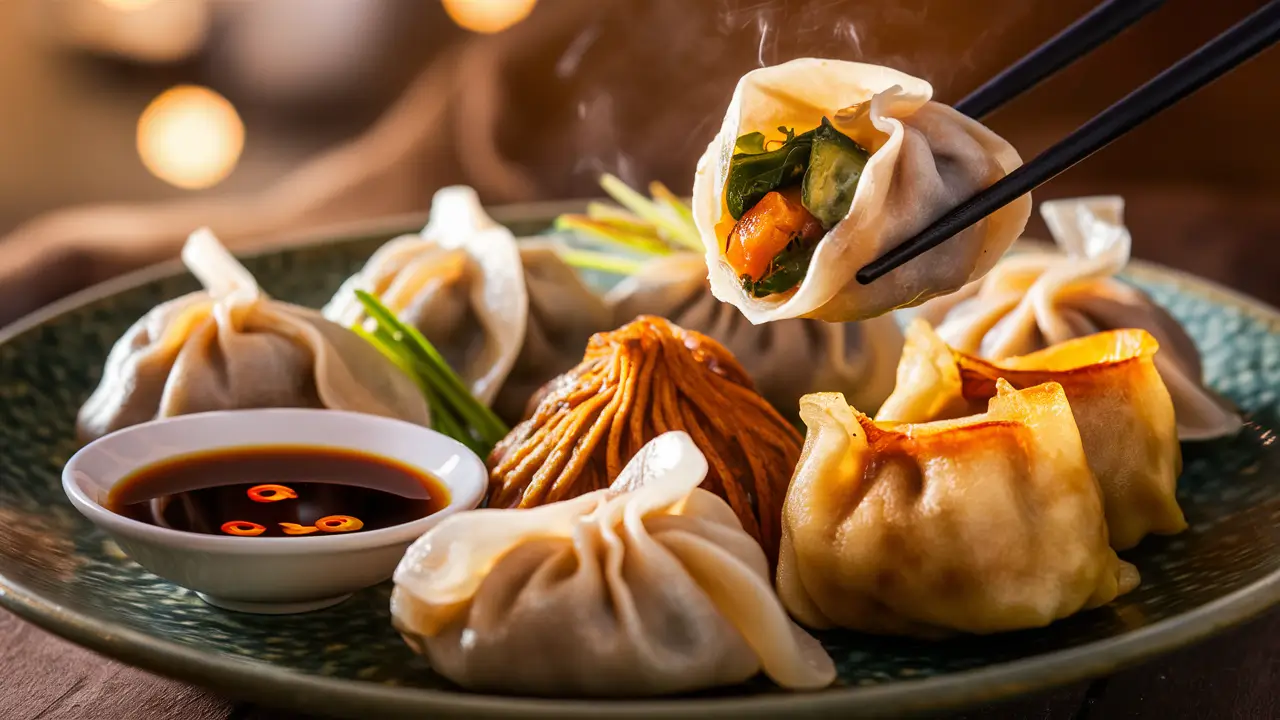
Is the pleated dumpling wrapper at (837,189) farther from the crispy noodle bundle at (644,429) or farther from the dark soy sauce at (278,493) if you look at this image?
the dark soy sauce at (278,493)

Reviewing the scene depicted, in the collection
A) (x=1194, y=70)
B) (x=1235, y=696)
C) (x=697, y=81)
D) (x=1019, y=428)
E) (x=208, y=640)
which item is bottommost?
(x=1235, y=696)

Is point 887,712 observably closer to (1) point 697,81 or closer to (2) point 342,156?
(1) point 697,81

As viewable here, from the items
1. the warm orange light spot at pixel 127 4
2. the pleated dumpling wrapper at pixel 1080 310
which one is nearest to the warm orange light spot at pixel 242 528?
the pleated dumpling wrapper at pixel 1080 310

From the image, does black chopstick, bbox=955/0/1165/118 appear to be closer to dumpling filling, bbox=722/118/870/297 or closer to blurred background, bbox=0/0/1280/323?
dumpling filling, bbox=722/118/870/297

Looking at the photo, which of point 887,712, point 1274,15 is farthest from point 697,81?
point 887,712

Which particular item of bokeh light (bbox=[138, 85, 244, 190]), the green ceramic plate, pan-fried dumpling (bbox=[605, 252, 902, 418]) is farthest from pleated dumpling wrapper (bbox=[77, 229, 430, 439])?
bokeh light (bbox=[138, 85, 244, 190])

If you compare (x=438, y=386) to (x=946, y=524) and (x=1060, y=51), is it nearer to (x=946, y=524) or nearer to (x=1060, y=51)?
(x=946, y=524)
